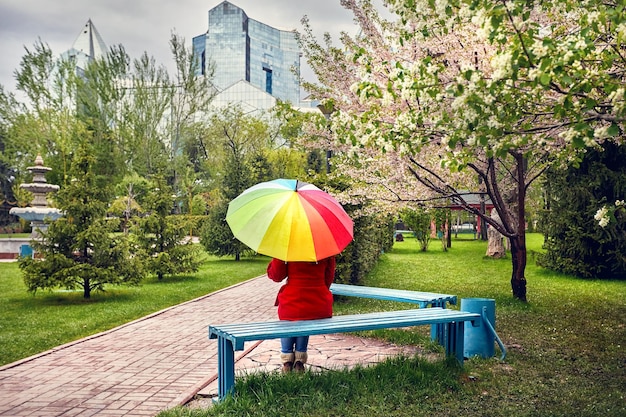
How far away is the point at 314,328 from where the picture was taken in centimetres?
491

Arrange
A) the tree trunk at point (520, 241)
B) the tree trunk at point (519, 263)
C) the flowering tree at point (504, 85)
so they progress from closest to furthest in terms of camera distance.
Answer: the flowering tree at point (504, 85) < the tree trunk at point (520, 241) < the tree trunk at point (519, 263)

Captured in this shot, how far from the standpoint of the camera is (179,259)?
15688 millimetres

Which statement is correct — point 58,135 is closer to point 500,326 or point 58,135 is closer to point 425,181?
point 425,181

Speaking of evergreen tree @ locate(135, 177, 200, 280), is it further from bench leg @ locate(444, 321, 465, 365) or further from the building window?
the building window

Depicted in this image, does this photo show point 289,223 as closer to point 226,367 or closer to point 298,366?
point 226,367

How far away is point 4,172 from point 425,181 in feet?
155

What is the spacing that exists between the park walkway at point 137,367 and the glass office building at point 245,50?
5393 inches

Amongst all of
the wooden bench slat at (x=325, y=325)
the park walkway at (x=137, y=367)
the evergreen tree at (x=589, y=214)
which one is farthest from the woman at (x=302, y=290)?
the evergreen tree at (x=589, y=214)

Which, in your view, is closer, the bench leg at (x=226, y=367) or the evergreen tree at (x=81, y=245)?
the bench leg at (x=226, y=367)

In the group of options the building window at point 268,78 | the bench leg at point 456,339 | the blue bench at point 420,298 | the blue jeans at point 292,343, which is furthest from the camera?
the building window at point 268,78

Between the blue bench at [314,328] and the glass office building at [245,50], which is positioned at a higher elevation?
the glass office building at [245,50]

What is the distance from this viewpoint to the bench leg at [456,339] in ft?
19.5

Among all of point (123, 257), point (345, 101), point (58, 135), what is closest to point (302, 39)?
point (345, 101)

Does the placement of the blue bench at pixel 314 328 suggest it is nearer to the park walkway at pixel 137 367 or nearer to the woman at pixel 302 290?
the woman at pixel 302 290
